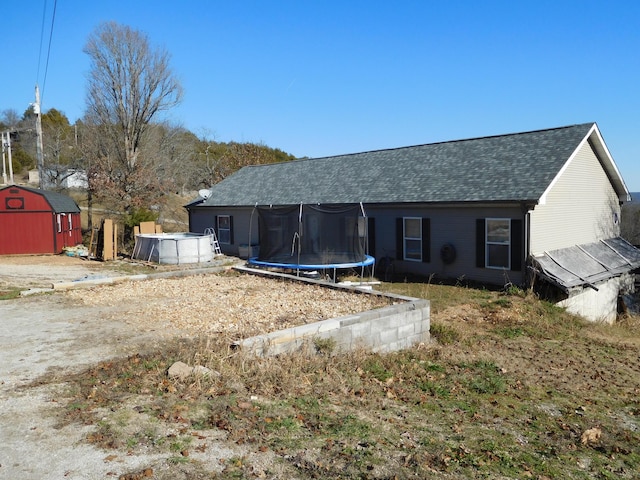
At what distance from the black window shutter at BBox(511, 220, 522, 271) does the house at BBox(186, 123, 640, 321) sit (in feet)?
0.10

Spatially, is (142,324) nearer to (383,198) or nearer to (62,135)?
(383,198)

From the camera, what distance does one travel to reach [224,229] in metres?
24.4

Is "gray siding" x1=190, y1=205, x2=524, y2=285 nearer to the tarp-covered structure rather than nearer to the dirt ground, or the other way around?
the tarp-covered structure

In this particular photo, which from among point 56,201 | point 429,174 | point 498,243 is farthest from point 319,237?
point 56,201

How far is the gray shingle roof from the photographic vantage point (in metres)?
15.2

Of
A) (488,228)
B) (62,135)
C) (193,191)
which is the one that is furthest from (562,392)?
(62,135)

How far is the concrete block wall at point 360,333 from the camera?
290 inches

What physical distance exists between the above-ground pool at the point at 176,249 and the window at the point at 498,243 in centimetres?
1093

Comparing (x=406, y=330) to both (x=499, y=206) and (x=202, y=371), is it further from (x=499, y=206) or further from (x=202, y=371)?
(x=499, y=206)

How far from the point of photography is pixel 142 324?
9195 mm

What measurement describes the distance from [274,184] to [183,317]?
1491 centimetres

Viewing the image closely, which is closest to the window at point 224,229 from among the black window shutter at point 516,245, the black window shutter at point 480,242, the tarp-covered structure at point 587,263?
the black window shutter at point 480,242

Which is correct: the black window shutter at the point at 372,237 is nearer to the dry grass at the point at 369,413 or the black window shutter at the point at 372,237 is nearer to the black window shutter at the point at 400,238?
the black window shutter at the point at 400,238

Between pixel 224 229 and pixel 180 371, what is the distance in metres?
18.6
